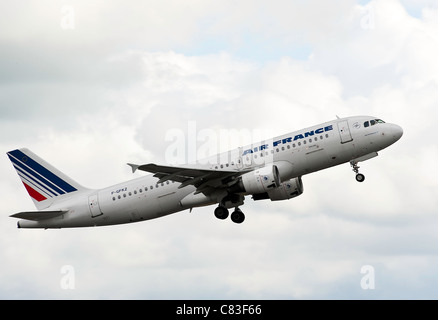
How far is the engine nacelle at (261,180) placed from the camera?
58094 mm

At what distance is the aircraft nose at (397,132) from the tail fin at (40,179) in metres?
24.5

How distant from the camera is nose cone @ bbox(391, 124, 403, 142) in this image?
192 feet

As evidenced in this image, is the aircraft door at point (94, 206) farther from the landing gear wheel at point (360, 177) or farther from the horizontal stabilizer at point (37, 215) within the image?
the landing gear wheel at point (360, 177)

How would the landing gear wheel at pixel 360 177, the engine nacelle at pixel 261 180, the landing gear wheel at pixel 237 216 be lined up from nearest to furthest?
1. the engine nacelle at pixel 261 180
2. the landing gear wheel at pixel 360 177
3. the landing gear wheel at pixel 237 216

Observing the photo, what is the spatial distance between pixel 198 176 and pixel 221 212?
4.13 metres

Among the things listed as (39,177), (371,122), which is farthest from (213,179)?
(39,177)

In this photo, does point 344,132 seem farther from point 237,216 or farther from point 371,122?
point 237,216

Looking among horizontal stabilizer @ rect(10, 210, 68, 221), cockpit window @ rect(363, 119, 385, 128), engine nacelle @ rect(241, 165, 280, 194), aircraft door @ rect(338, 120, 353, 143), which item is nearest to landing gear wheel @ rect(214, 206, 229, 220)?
engine nacelle @ rect(241, 165, 280, 194)

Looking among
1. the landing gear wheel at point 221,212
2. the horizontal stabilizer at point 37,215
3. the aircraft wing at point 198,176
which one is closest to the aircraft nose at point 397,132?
the aircraft wing at point 198,176

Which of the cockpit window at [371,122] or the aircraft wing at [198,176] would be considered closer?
the aircraft wing at [198,176]

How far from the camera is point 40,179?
6838 cm
